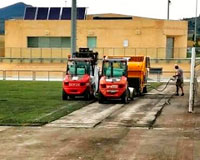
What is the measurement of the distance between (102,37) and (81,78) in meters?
34.2

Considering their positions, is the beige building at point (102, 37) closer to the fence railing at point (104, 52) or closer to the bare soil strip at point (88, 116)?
the fence railing at point (104, 52)

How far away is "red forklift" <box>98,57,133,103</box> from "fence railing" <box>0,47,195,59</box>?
33798 millimetres

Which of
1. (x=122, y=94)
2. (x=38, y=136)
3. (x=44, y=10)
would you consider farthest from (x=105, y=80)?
(x=44, y=10)

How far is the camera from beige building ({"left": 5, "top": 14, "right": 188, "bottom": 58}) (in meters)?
60.2

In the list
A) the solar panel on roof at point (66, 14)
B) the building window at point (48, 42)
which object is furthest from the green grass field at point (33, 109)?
the solar panel on roof at point (66, 14)

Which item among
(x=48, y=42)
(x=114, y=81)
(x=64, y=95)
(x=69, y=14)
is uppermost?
(x=69, y=14)

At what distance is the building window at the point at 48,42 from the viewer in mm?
62281

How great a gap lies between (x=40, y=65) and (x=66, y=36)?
476cm

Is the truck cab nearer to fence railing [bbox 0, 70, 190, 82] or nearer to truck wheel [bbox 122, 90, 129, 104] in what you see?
truck wheel [bbox 122, 90, 129, 104]

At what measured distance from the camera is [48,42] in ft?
206

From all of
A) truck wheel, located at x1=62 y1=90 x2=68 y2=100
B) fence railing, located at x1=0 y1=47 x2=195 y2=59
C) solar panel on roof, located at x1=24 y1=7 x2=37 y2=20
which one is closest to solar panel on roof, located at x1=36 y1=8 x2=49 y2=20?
solar panel on roof, located at x1=24 y1=7 x2=37 y2=20

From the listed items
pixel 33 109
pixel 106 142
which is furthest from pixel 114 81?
pixel 106 142

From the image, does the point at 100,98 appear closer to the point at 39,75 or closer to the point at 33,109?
the point at 33,109

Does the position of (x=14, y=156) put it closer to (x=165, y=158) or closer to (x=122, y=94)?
(x=165, y=158)
